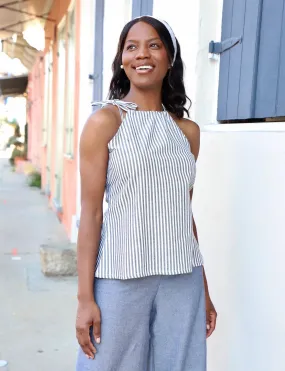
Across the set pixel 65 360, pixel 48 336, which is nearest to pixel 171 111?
pixel 65 360

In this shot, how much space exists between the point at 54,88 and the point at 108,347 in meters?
8.60

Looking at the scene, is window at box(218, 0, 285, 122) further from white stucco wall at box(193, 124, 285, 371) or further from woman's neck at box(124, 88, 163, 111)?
woman's neck at box(124, 88, 163, 111)

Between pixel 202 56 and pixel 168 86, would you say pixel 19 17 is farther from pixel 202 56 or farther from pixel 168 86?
pixel 168 86

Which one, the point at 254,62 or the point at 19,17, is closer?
the point at 254,62

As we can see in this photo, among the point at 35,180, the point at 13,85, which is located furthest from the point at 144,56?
the point at 13,85

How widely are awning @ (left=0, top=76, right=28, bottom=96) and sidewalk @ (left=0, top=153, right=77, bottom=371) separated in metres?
12.4

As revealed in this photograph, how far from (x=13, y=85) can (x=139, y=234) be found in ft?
63.4

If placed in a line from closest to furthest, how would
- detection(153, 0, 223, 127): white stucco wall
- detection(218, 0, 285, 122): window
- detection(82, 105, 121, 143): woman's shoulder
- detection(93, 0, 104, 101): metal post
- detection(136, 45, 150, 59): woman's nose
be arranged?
detection(82, 105, 121, 143): woman's shoulder
detection(136, 45, 150, 59): woman's nose
detection(218, 0, 285, 122): window
detection(153, 0, 223, 127): white stucco wall
detection(93, 0, 104, 101): metal post

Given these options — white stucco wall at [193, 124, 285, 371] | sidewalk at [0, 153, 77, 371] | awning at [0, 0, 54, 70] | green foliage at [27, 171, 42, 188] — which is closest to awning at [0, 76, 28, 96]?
green foliage at [27, 171, 42, 188]

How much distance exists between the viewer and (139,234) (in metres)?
1.52

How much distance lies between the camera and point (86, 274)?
A: 154 centimetres

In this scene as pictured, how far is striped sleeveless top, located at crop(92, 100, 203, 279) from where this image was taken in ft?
4.96

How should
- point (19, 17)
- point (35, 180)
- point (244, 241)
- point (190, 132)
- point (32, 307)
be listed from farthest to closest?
point (35, 180), point (19, 17), point (32, 307), point (244, 241), point (190, 132)

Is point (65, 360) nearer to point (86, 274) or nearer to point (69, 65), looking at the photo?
point (86, 274)
